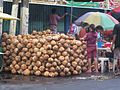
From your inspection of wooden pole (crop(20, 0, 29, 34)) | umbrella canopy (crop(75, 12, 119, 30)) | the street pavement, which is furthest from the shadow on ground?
umbrella canopy (crop(75, 12, 119, 30))

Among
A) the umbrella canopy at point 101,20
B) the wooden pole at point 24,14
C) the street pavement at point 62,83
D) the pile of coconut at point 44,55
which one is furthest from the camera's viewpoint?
the umbrella canopy at point 101,20

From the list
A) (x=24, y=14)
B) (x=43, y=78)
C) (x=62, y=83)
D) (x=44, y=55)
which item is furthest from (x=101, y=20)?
(x=62, y=83)

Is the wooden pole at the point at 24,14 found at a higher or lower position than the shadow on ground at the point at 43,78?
higher

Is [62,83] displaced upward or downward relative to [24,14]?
downward

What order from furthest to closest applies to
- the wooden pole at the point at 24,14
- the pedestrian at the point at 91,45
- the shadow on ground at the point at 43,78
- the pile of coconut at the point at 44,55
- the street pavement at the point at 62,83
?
the wooden pole at the point at 24,14, the pedestrian at the point at 91,45, the pile of coconut at the point at 44,55, the shadow on ground at the point at 43,78, the street pavement at the point at 62,83

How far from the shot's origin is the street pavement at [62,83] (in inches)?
448

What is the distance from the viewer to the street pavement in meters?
11.4

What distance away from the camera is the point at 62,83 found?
1225 cm

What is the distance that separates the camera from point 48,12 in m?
22.7

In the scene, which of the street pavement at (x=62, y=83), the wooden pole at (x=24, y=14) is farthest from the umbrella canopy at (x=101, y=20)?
the street pavement at (x=62, y=83)

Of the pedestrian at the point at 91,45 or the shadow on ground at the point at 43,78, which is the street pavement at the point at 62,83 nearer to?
the shadow on ground at the point at 43,78

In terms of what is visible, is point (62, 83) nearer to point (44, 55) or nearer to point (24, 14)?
point (44, 55)

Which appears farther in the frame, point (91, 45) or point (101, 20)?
point (101, 20)

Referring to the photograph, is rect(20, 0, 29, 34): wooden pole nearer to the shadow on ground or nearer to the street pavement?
the shadow on ground
